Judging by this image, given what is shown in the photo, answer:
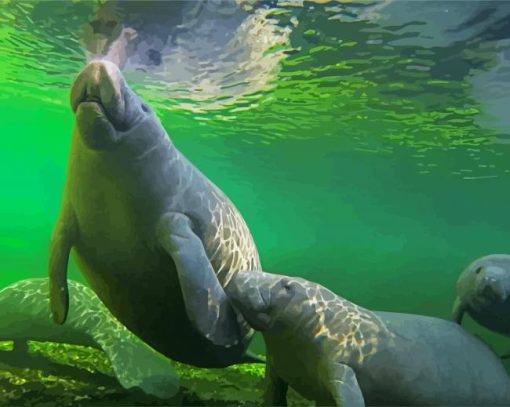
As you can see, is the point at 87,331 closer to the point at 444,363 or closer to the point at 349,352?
the point at 349,352

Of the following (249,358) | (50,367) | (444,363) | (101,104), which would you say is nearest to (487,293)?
(444,363)

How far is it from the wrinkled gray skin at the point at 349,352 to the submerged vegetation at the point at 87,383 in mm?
1395

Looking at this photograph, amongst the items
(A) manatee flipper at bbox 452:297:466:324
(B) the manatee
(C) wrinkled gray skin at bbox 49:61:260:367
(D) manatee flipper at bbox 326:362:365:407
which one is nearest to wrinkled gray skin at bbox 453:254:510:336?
(A) manatee flipper at bbox 452:297:466:324

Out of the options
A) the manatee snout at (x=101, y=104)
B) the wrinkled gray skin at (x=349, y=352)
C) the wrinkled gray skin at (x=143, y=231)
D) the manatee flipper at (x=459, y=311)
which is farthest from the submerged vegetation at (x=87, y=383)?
the manatee flipper at (x=459, y=311)

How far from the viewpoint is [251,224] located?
172ft

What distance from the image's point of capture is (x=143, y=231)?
5.29 metres

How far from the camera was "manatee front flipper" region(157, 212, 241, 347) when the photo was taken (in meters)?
4.86

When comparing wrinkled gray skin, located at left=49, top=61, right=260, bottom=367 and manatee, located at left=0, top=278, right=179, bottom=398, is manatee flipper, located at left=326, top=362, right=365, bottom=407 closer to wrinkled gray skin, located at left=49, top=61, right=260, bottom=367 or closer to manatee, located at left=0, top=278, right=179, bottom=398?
wrinkled gray skin, located at left=49, top=61, right=260, bottom=367

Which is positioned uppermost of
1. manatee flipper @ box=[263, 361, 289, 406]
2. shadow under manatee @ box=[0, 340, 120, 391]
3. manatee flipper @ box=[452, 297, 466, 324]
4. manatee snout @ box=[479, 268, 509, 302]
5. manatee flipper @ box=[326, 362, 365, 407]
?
manatee flipper @ box=[326, 362, 365, 407]

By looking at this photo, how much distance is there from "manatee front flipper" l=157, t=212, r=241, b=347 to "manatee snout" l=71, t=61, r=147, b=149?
36.9 inches

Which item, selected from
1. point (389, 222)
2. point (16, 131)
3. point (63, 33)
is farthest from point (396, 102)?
point (389, 222)

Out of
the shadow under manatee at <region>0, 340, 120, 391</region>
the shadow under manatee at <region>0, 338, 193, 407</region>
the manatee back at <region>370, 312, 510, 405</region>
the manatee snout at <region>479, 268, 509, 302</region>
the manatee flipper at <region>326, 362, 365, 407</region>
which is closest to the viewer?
the manatee flipper at <region>326, 362, 365, 407</region>

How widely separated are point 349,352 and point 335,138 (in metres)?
14.5

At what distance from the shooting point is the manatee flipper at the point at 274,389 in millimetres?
6133
